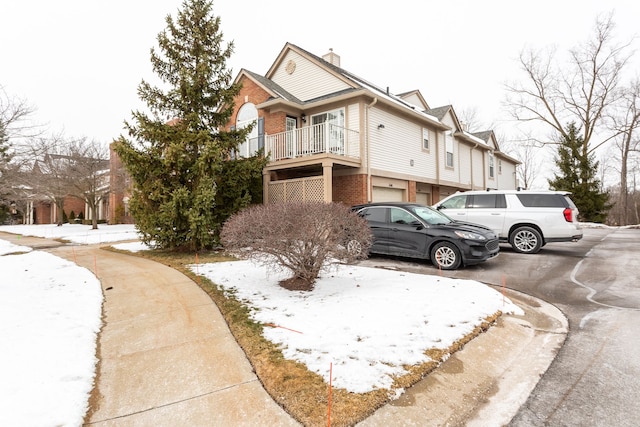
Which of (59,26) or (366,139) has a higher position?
(59,26)

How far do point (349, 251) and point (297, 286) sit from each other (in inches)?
42.2

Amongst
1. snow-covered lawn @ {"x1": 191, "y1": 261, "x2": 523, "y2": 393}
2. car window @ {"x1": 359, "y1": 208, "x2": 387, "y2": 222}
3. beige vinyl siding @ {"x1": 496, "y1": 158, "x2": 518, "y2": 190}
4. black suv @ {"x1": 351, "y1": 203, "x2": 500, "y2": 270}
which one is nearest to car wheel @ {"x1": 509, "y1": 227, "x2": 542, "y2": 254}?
black suv @ {"x1": 351, "y1": 203, "x2": 500, "y2": 270}

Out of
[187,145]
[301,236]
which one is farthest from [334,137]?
[301,236]

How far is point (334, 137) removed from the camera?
1280 cm

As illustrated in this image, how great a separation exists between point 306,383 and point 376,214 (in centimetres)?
617

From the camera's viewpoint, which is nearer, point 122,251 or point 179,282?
point 179,282

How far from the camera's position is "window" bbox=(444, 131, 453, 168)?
18.6 m

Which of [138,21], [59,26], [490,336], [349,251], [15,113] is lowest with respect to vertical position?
[490,336]

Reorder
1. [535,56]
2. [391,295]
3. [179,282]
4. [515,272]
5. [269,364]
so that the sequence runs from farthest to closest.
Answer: [535,56]
[515,272]
[179,282]
[391,295]
[269,364]

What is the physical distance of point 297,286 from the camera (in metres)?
5.38

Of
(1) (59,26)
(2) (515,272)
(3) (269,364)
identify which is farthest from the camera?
(1) (59,26)

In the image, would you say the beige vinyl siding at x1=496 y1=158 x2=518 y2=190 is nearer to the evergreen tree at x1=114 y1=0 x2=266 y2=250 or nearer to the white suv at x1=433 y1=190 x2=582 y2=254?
the white suv at x1=433 y1=190 x2=582 y2=254

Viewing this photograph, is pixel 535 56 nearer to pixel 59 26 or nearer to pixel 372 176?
pixel 372 176

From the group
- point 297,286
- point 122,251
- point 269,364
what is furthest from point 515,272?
point 122,251
